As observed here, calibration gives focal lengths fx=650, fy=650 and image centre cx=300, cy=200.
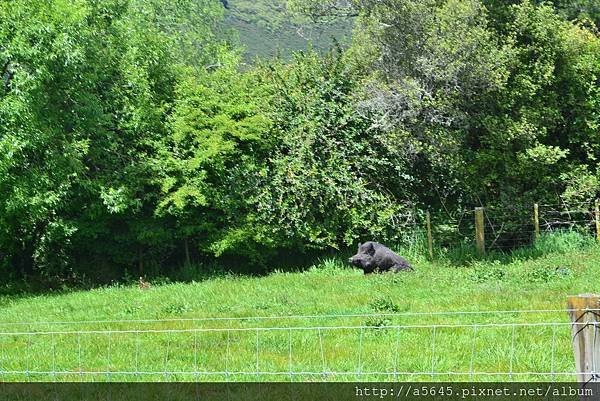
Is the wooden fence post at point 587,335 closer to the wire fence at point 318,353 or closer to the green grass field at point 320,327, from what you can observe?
the green grass field at point 320,327

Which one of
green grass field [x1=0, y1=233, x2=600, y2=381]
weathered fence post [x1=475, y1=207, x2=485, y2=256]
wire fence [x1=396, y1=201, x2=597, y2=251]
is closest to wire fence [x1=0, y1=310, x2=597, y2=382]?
green grass field [x1=0, y1=233, x2=600, y2=381]

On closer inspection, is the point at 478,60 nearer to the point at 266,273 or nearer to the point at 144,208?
the point at 266,273

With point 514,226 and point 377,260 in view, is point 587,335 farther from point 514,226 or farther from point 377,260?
point 514,226

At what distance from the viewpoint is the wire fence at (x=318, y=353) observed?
6172 mm

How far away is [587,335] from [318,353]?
3.76 meters

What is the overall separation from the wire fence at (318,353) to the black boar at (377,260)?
5.18 meters

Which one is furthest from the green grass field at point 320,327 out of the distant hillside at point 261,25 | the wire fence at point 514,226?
the distant hillside at point 261,25

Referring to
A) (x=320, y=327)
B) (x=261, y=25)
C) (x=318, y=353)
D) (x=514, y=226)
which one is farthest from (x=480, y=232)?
(x=261, y=25)

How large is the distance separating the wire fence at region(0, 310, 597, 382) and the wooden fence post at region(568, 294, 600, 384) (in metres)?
1.57

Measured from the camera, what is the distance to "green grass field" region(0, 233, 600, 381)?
6.46 metres

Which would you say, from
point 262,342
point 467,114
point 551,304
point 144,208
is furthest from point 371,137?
point 262,342

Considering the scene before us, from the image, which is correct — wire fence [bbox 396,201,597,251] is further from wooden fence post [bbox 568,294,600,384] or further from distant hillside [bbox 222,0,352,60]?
distant hillside [bbox 222,0,352,60]

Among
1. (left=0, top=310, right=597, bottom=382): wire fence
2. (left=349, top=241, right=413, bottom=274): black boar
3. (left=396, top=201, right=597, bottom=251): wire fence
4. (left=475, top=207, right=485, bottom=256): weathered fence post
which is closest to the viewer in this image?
(left=0, top=310, right=597, bottom=382): wire fence

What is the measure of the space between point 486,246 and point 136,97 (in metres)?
10.1
